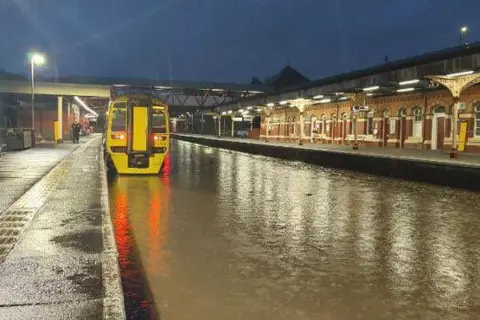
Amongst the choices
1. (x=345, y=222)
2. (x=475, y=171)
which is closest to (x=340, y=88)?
(x=475, y=171)

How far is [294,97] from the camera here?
38.3 m

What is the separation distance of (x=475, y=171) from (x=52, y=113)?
51564 millimetres

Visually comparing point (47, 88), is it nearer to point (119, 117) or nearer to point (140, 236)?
point (119, 117)

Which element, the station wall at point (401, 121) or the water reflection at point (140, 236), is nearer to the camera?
the water reflection at point (140, 236)

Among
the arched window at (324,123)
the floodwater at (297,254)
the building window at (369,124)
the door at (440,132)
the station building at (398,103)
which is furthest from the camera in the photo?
the arched window at (324,123)

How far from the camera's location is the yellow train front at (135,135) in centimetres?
1825

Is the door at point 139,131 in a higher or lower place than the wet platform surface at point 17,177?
higher

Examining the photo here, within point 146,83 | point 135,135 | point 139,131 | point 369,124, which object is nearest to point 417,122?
point 369,124

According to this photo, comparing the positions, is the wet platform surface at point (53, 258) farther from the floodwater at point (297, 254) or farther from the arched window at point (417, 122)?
the arched window at point (417, 122)

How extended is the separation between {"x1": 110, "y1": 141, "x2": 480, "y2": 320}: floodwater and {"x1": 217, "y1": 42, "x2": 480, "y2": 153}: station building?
10436mm

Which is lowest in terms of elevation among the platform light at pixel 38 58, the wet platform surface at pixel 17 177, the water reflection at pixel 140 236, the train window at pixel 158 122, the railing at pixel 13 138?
the water reflection at pixel 140 236

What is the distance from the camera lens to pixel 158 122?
61.7 feet

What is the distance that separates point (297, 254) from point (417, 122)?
2961 cm

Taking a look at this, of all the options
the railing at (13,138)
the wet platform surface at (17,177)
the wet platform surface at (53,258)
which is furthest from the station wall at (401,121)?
the railing at (13,138)
